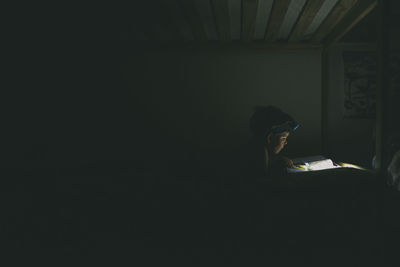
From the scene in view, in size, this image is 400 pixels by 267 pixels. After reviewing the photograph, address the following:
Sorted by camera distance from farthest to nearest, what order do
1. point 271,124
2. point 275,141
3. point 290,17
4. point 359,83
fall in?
point 359,83 < point 290,17 < point 275,141 < point 271,124

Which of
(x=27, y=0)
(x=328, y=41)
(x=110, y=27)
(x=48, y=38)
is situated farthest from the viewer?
(x=328, y=41)

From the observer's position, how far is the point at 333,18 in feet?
7.95

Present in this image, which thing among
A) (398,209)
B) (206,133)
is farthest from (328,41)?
(398,209)

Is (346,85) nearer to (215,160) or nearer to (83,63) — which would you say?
(215,160)

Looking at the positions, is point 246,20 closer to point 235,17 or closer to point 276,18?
point 235,17

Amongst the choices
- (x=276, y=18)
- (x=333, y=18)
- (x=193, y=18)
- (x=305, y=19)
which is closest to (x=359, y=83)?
(x=333, y=18)

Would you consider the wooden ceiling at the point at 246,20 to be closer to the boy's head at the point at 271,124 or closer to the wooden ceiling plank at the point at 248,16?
the wooden ceiling plank at the point at 248,16

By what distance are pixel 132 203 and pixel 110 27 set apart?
231cm

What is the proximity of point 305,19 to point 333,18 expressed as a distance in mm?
312

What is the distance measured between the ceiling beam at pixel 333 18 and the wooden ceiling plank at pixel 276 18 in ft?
1.72

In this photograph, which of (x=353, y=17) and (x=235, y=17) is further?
(x=235, y=17)

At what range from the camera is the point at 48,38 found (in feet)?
9.35

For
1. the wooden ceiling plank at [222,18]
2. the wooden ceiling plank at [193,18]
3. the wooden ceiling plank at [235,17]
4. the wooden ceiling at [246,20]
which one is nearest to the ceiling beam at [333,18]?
the wooden ceiling at [246,20]

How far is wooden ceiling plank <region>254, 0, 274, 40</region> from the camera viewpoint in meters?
2.17
